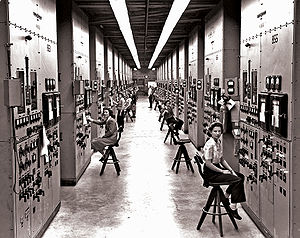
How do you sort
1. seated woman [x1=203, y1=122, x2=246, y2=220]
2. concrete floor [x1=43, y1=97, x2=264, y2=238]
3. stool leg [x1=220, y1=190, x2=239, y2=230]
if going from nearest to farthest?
seated woman [x1=203, y1=122, x2=246, y2=220] → stool leg [x1=220, y1=190, x2=239, y2=230] → concrete floor [x1=43, y1=97, x2=264, y2=238]

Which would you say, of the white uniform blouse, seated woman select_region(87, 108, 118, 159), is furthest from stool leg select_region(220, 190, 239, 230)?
seated woman select_region(87, 108, 118, 159)

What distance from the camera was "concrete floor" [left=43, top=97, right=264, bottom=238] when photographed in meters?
5.94

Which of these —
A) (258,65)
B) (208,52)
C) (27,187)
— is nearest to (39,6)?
(27,187)

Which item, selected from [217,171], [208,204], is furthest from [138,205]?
[217,171]

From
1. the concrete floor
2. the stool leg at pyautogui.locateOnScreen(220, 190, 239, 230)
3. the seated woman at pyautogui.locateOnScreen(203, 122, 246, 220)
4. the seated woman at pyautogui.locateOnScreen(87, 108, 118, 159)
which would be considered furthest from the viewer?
the seated woman at pyautogui.locateOnScreen(87, 108, 118, 159)

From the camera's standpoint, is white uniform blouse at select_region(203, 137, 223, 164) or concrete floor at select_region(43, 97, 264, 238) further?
concrete floor at select_region(43, 97, 264, 238)

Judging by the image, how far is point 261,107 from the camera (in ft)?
18.1

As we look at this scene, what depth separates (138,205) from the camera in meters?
7.21

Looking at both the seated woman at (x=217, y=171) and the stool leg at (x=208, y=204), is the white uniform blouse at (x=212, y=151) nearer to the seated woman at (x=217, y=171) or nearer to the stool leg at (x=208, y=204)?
the seated woman at (x=217, y=171)

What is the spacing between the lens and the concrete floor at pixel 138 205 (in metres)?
5.94

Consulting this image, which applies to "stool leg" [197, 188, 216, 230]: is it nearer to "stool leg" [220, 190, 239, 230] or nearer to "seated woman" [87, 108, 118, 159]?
"stool leg" [220, 190, 239, 230]

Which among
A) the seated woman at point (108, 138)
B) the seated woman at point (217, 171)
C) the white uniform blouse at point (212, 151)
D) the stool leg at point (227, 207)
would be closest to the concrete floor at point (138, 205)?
the stool leg at point (227, 207)

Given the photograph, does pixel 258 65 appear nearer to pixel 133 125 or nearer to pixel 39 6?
pixel 39 6

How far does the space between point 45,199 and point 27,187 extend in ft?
3.55
